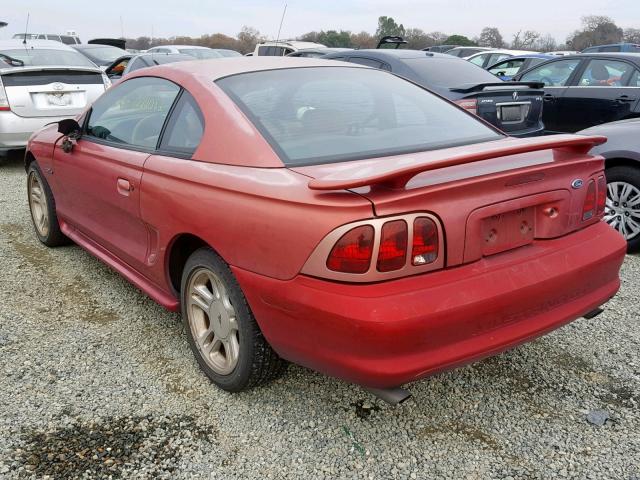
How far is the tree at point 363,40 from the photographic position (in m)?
44.7

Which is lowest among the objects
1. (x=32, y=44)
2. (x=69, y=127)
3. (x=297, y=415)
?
(x=297, y=415)

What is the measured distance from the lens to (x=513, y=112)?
580 centimetres

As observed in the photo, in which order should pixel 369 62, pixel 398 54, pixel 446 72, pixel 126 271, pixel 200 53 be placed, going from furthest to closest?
pixel 200 53 → pixel 369 62 → pixel 398 54 → pixel 446 72 → pixel 126 271

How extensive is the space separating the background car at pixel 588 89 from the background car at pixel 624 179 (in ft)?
7.57

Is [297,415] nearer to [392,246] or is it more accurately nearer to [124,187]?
[392,246]

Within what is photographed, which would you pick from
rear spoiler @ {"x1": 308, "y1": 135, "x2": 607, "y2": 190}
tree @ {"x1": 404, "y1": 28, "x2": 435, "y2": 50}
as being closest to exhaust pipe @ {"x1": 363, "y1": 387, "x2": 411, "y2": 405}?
rear spoiler @ {"x1": 308, "y1": 135, "x2": 607, "y2": 190}

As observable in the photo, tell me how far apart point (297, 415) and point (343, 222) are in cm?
100

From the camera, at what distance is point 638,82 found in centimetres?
648

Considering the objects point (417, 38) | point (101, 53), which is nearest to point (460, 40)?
point (417, 38)

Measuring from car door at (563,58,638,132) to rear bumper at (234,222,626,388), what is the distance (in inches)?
199

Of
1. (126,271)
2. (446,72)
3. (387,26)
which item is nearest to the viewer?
(126,271)

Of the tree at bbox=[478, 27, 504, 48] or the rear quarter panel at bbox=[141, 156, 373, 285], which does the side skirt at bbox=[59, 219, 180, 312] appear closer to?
the rear quarter panel at bbox=[141, 156, 373, 285]

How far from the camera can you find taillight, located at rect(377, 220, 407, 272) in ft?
6.44

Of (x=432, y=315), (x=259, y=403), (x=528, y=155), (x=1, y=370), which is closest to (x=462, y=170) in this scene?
(x=528, y=155)
